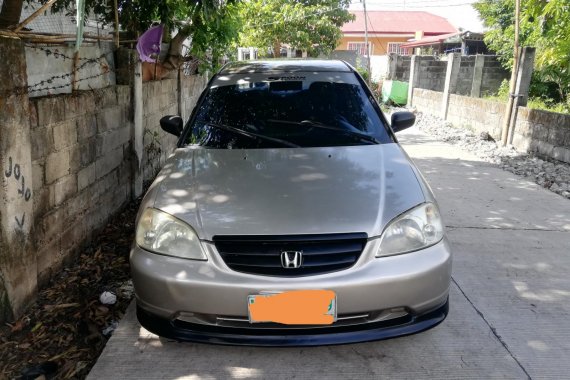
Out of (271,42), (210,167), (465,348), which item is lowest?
(465,348)

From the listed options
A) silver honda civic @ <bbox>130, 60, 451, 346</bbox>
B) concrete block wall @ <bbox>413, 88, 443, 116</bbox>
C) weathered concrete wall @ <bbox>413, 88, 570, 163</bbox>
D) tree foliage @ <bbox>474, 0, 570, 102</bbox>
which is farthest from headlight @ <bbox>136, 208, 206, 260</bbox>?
concrete block wall @ <bbox>413, 88, 443, 116</bbox>

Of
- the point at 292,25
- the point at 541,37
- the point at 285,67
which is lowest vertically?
the point at 285,67

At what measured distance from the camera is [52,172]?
131 inches

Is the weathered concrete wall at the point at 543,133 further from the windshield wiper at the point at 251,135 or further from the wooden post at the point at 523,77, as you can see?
the windshield wiper at the point at 251,135

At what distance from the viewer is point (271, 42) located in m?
20.2

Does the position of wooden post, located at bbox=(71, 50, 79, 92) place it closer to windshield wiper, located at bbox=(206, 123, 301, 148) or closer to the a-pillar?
the a-pillar

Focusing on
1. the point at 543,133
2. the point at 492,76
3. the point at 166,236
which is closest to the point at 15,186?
the point at 166,236

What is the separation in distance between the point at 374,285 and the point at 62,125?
2.51 metres

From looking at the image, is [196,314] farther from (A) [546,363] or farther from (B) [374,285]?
(A) [546,363]

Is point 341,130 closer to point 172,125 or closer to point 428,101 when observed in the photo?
point 172,125

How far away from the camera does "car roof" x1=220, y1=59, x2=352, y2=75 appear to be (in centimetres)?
387

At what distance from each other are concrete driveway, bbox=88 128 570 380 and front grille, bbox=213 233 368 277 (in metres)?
0.59

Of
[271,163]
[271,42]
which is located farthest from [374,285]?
[271,42]

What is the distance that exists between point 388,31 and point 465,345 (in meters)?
36.6
